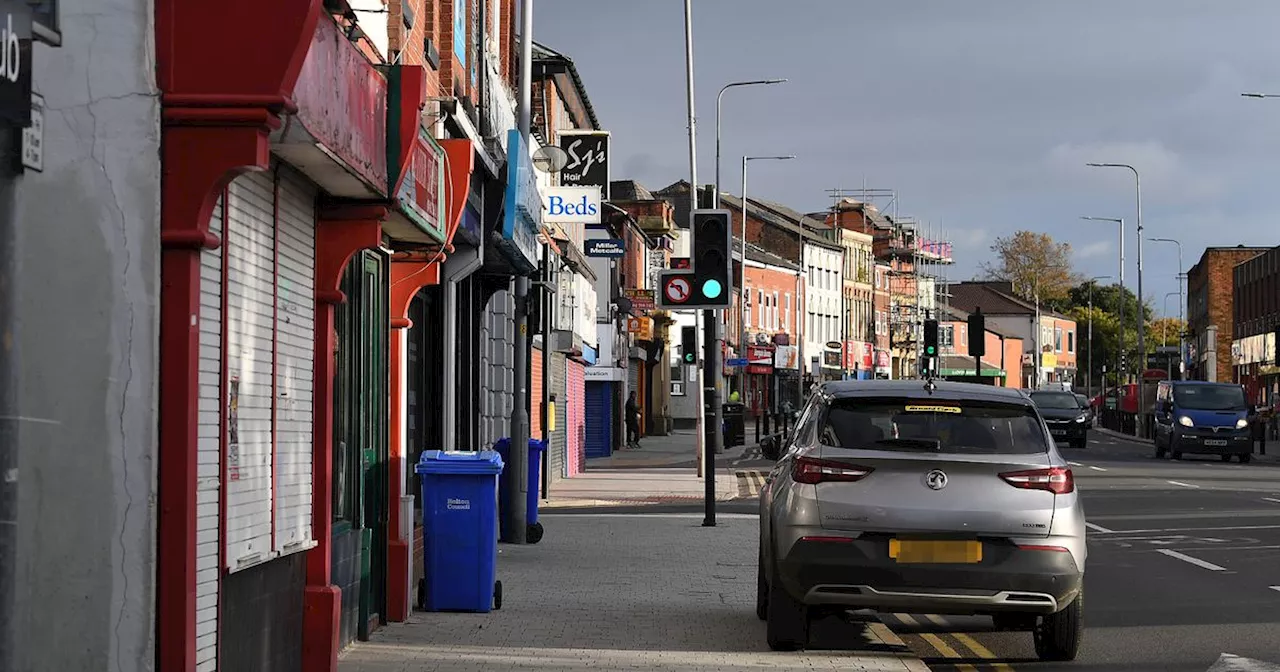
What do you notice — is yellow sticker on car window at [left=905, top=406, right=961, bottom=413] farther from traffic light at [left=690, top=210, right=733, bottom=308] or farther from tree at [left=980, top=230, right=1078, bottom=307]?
tree at [left=980, top=230, right=1078, bottom=307]

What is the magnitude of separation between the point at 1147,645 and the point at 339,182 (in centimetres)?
585

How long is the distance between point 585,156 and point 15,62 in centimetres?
2481

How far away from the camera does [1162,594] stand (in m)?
14.5

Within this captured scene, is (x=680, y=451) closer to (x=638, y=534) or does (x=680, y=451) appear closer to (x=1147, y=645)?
(x=638, y=534)

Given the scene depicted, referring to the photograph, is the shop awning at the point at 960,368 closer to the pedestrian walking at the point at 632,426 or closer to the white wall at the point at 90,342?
the pedestrian walking at the point at 632,426

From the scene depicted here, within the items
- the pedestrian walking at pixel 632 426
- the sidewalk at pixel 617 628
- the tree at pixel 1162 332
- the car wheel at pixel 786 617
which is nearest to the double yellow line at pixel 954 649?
the sidewalk at pixel 617 628

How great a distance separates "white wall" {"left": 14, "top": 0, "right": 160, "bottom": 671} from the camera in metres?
6.50

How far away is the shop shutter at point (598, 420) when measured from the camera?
49969 mm

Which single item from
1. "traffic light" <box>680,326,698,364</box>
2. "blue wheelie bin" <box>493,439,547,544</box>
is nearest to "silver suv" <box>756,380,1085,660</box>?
"blue wheelie bin" <box>493,439,547,544</box>

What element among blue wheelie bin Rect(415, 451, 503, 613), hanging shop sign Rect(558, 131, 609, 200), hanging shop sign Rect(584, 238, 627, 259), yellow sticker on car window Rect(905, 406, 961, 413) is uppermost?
hanging shop sign Rect(558, 131, 609, 200)

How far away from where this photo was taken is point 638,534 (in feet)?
70.2

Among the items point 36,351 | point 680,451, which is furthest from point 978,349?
point 36,351

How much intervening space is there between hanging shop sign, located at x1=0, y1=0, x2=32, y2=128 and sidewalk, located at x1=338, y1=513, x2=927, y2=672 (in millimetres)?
5026

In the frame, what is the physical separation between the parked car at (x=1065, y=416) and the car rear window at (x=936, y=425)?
133ft
